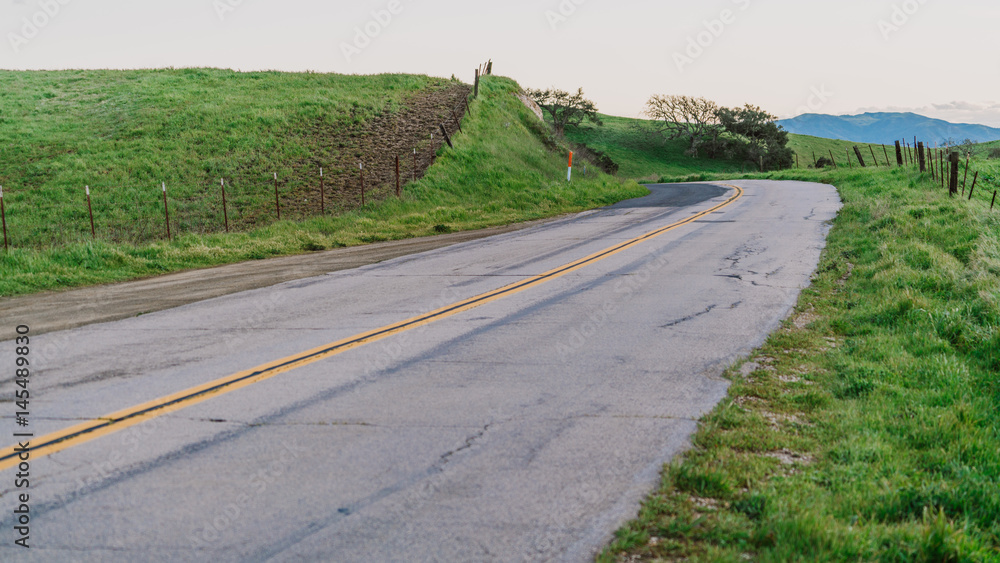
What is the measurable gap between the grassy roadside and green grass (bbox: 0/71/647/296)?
10.7 metres

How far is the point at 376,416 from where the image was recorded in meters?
5.07

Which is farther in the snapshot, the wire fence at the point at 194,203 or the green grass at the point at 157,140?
the green grass at the point at 157,140

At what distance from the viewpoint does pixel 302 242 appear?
51.2 feet

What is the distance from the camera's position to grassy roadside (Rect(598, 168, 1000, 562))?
3324 millimetres

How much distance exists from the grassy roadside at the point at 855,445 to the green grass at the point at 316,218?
1070 cm

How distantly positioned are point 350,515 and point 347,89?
43.0m

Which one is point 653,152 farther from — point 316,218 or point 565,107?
point 316,218

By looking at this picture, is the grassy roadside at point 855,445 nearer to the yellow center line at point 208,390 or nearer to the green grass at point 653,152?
the yellow center line at point 208,390

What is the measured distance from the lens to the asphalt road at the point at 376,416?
3488 millimetres

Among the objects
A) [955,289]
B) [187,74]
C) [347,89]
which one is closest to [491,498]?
[955,289]

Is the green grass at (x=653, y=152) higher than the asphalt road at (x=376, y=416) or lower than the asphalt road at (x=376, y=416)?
higher

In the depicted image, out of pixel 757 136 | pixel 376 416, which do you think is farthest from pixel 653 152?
pixel 376 416

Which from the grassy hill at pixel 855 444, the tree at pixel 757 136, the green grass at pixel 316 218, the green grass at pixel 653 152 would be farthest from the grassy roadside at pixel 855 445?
the tree at pixel 757 136

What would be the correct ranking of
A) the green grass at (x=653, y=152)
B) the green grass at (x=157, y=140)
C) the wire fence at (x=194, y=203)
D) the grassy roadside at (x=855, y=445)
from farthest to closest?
1. the green grass at (x=653, y=152)
2. the green grass at (x=157, y=140)
3. the wire fence at (x=194, y=203)
4. the grassy roadside at (x=855, y=445)
